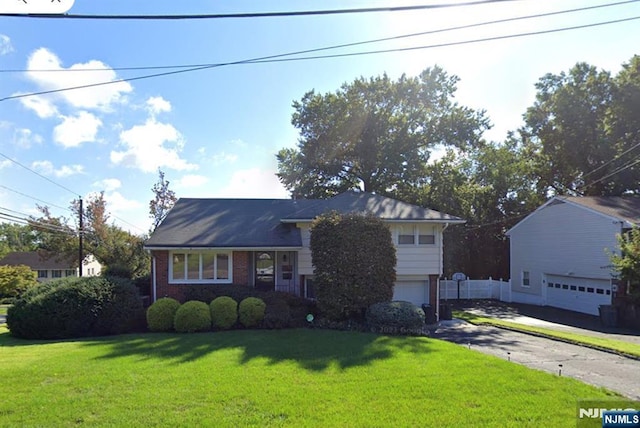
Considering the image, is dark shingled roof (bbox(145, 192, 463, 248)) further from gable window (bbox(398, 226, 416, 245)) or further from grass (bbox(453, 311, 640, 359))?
grass (bbox(453, 311, 640, 359))

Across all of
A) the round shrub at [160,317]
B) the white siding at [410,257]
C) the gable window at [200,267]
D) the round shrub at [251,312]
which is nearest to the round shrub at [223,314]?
the round shrub at [251,312]

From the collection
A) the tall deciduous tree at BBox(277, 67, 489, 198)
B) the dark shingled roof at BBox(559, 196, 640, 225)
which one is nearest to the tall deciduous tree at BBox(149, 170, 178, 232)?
the tall deciduous tree at BBox(277, 67, 489, 198)

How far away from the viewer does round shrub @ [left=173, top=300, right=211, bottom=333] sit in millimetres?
13172

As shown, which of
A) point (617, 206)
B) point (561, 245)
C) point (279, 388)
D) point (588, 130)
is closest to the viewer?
point (279, 388)

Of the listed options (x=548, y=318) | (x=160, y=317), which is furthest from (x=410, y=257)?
(x=160, y=317)

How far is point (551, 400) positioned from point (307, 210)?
44.0 feet

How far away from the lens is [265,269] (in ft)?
62.3

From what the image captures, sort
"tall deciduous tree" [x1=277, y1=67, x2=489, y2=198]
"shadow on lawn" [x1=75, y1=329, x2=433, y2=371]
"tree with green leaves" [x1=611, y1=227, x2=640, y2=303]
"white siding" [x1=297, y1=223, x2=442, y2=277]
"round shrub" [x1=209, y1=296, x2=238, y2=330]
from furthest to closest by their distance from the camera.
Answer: "tall deciduous tree" [x1=277, y1=67, x2=489, y2=198] → "white siding" [x1=297, y1=223, x2=442, y2=277] → "tree with green leaves" [x1=611, y1=227, x2=640, y2=303] → "round shrub" [x1=209, y1=296, x2=238, y2=330] → "shadow on lawn" [x1=75, y1=329, x2=433, y2=371]

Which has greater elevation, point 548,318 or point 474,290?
point 474,290

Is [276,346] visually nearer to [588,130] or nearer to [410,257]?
[410,257]

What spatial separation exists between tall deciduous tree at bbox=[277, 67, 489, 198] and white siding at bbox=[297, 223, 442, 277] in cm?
1228

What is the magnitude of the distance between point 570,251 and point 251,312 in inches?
764

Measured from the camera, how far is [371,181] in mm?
30609

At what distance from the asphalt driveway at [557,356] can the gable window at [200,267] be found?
8.97 metres
